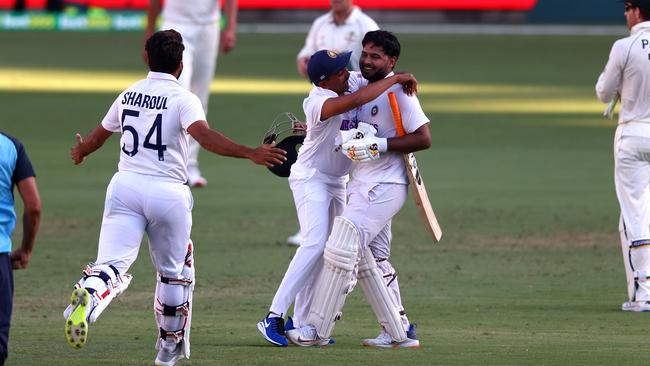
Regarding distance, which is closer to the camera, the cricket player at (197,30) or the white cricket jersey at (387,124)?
the white cricket jersey at (387,124)

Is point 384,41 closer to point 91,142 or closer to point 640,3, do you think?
point 91,142

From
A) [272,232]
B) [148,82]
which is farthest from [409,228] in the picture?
[148,82]

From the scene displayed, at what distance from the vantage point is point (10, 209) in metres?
7.25

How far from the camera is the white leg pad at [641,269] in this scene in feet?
34.6

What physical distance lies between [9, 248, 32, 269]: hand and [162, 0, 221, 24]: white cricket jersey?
→ 385 inches

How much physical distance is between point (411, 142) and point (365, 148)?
28cm

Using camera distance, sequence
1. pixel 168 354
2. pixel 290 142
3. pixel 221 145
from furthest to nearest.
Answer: pixel 290 142 < pixel 168 354 < pixel 221 145

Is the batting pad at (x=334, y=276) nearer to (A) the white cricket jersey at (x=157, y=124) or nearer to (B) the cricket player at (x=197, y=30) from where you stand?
(A) the white cricket jersey at (x=157, y=124)

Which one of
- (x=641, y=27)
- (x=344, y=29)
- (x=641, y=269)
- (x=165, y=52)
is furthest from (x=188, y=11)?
(x=165, y=52)

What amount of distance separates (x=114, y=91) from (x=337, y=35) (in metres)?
16.2

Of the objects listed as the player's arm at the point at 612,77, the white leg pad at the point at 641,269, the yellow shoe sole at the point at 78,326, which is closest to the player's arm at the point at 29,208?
→ the yellow shoe sole at the point at 78,326

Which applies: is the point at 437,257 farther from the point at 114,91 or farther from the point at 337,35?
the point at 114,91

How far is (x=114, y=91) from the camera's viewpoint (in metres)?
28.9

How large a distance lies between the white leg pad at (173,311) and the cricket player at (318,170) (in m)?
0.75
